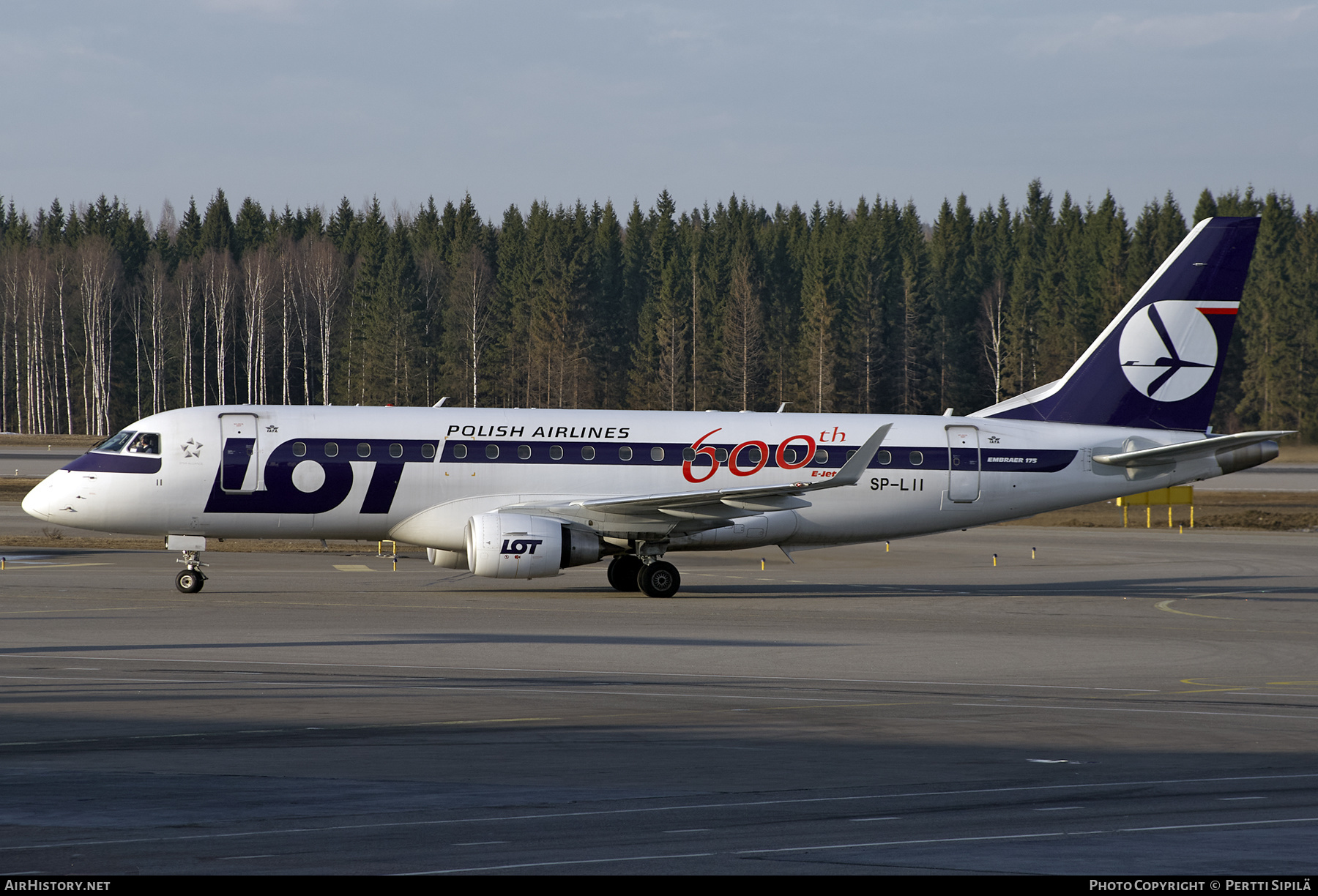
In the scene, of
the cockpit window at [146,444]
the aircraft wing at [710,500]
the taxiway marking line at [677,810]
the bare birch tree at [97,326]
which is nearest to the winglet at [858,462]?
the aircraft wing at [710,500]

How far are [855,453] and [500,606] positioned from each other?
8665mm

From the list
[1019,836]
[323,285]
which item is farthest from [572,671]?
[323,285]

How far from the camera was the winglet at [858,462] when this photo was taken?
28775 millimetres

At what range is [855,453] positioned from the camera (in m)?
29.6

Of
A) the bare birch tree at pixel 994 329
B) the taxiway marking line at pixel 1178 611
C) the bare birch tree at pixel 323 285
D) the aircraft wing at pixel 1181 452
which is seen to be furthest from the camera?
the bare birch tree at pixel 994 329

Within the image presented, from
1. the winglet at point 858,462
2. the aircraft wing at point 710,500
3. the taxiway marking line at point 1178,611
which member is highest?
the winglet at point 858,462

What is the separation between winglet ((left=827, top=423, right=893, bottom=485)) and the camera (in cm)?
2877

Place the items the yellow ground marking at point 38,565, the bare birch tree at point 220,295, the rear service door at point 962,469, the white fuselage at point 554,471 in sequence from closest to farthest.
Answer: the white fuselage at point 554,471
the rear service door at point 962,469
the yellow ground marking at point 38,565
the bare birch tree at point 220,295

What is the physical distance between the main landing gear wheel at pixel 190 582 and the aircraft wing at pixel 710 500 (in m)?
7.00

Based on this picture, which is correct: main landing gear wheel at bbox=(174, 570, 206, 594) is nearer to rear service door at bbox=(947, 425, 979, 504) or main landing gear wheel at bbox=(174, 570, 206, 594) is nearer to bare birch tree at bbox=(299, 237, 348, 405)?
rear service door at bbox=(947, 425, 979, 504)

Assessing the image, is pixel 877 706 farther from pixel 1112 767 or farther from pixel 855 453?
pixel 855 453

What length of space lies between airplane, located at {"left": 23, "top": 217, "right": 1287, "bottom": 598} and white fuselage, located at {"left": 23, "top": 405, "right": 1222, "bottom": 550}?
0.04 m

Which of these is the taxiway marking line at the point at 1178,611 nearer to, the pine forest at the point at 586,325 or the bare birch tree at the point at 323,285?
the pine forest at the point at 586,325

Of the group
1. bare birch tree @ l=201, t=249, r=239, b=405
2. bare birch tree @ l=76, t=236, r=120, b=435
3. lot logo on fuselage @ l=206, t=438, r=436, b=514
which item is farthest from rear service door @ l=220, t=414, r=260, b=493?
bare birch tree @ l=201, t=249, r=239, b=405
